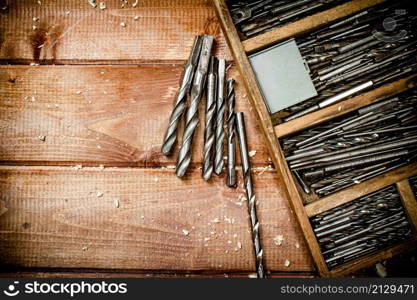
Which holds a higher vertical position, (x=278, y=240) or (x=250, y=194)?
(x=250, y=194)

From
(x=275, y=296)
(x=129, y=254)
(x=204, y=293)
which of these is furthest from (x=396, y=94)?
(x=129, y=254)

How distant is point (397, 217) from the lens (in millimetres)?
830

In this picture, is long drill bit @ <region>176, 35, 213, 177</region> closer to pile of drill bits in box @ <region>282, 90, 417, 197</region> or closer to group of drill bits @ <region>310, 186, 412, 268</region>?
pile of drill bits in box @ <region>282, 90, 417, 197</region>

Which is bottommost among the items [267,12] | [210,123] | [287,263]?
[287,263]

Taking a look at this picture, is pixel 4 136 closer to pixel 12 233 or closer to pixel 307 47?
pixel 12 233

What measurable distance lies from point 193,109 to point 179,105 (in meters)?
0.04

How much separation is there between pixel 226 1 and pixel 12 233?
851mm

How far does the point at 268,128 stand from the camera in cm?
82

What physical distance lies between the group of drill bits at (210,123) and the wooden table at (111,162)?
0.11 feet

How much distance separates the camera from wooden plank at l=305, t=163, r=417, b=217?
0.81 m

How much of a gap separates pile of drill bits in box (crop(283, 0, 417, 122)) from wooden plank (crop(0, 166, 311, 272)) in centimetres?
28

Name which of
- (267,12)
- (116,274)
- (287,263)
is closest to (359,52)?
(267,12)

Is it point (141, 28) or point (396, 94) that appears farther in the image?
point (141, 28)

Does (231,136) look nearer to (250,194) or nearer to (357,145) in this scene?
(250,194)
